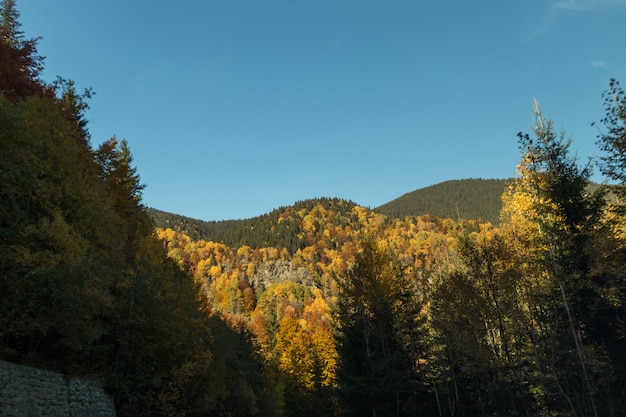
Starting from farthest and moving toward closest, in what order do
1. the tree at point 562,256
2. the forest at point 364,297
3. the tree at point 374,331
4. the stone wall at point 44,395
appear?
the tree at point 374,331 < the tree at point 562,256 < the forest at point 364,297 < the stone wall at point 44,395

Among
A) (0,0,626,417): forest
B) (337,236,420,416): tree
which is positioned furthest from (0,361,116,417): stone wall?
(337,236,420,416): tree

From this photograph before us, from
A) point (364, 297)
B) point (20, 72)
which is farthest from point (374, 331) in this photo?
point (20, 72)

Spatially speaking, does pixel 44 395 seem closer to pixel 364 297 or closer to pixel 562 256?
pixel 364 297

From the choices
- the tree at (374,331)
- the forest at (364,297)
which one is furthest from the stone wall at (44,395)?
the tree at (374,331)

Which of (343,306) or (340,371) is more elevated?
(343,306)

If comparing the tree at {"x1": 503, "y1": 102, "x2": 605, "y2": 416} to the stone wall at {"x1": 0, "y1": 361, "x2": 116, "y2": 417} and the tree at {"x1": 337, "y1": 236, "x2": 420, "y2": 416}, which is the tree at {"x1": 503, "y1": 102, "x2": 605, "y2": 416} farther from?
the stone wall at {"x1": 0, "y1": 361, "x2": 116, "y2": 417}

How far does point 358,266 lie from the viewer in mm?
27125

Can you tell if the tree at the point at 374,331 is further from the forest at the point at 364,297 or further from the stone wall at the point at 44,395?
the stone wall at the point at 44,395

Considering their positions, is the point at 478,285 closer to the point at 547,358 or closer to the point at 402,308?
the point at 547,358

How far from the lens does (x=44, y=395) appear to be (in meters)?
11.8

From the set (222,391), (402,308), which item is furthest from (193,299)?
(402,308)

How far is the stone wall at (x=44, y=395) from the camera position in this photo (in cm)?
1030

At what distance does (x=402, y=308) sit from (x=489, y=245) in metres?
8.29

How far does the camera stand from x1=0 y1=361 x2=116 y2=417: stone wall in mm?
10305
